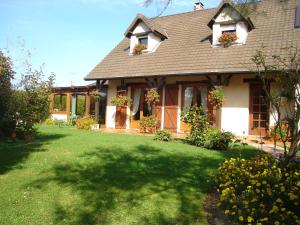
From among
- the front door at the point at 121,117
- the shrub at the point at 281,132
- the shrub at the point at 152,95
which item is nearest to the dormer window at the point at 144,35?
the shrub at the point at 152,95

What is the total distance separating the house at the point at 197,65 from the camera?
15148mm

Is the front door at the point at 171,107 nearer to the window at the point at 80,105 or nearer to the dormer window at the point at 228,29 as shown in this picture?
the dormer window at the point at 228,29

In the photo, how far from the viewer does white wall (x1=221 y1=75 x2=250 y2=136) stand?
1530cm

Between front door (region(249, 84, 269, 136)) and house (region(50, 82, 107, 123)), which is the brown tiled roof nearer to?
front door (region(249, 84, 269, 136))

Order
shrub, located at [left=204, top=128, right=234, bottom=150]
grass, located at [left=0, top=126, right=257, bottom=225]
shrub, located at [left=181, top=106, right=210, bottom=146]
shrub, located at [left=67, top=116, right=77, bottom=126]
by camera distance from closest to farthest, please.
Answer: grass, located at [left=0, top=126, right=257, bottom=225] → shrub, located at [left=204, top=128, right=234, bottom=150] → shrub, located at [left=181, top=106, right=210, bottom=146] → shrub, located at [left=67, top=116, right=77, bottom=126]

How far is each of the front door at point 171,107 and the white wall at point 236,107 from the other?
2.60 meters

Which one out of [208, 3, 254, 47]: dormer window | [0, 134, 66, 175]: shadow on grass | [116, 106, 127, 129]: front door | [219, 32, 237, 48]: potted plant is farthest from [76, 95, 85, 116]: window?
[0, 134, 66, 175]: shadow on grass

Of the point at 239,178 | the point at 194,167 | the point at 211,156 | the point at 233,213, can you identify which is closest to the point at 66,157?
the point at 194,167

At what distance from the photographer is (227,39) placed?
53.1ft

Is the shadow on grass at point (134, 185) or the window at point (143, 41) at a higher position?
the window at point (143, 41)

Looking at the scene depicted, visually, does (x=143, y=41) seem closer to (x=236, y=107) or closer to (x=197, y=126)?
(x=236, y=107)

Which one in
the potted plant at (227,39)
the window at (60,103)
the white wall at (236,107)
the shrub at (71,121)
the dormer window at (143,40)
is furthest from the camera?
the window at (60,103)

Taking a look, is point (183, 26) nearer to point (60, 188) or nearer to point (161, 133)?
point (161, 133)

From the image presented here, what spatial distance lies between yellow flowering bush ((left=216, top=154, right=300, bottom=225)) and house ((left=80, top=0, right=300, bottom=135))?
24.7ft
